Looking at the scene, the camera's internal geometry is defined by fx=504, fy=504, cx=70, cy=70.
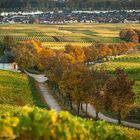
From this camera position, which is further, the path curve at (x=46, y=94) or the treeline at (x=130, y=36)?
the treeline at (x=130, y=36)

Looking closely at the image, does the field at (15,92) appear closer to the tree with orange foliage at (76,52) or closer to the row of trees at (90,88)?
the row of trees at (90,88)

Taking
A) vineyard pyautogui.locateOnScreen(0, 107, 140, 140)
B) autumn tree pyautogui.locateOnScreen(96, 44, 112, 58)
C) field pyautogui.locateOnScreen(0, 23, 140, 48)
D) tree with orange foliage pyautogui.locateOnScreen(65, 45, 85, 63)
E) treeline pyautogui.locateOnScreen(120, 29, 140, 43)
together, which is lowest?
field pyautogui.locateOnScreen(0, 23, 140, 48)

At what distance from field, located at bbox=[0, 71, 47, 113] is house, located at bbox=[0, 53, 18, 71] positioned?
18.0 meters

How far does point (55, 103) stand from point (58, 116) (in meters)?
48.9

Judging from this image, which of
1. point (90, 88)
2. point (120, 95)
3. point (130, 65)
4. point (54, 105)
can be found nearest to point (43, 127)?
point (120, 95)

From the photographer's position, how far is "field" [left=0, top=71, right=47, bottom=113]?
191ft

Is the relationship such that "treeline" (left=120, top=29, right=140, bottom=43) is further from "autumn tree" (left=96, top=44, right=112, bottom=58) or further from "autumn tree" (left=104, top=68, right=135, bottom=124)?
"autumn tree" (left=104, top=68, right=135, bottom=124)

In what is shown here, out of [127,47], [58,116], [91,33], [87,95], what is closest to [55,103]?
[87,95]

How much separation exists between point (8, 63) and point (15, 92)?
3821cm

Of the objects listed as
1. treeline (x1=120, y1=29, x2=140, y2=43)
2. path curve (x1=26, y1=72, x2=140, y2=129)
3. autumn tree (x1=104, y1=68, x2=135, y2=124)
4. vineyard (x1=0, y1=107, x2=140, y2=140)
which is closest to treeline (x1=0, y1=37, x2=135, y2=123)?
autumn tree (x1=104, y1=68, x2=135, y2=124)

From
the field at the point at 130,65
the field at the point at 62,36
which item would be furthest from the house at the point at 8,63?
the field at the point at 62,36

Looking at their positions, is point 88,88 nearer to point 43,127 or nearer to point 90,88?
point 90,88

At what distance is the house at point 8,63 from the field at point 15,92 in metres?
18.0

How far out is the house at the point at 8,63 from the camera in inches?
4077
